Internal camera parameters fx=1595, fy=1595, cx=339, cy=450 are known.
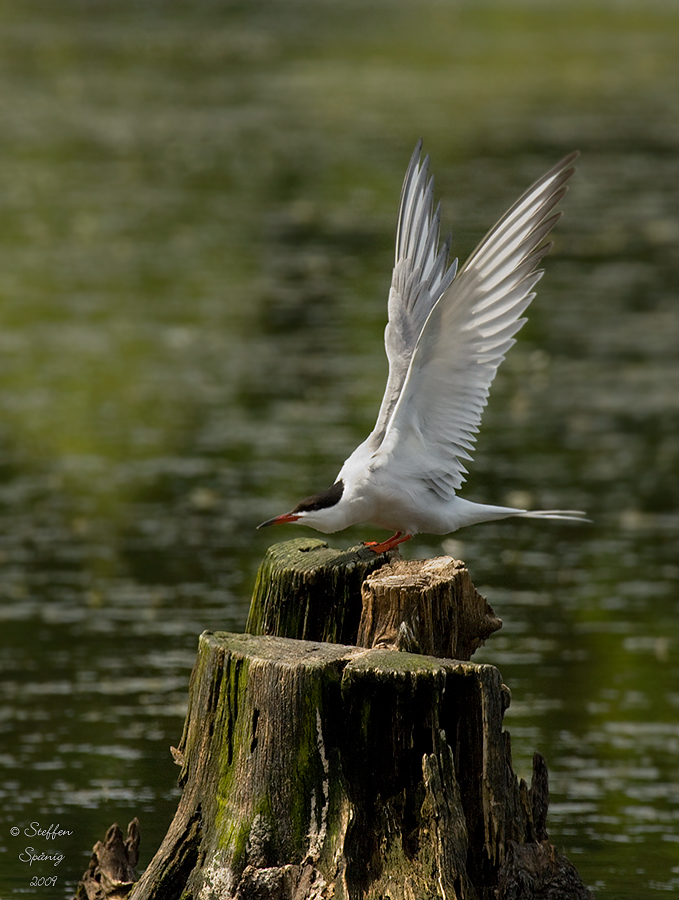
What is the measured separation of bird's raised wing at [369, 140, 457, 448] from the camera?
19.4 feet

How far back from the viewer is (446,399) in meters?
5.42

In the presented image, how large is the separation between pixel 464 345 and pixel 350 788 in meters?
1.66

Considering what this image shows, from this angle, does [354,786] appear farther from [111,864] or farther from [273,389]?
[273,389]

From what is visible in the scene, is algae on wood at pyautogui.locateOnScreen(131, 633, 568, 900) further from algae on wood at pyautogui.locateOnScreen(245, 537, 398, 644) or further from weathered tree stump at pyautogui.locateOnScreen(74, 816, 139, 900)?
algae on wood at pyautogui.locateOnScreen(245, 537, 398, 644)

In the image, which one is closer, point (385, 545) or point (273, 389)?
point (385, 545)

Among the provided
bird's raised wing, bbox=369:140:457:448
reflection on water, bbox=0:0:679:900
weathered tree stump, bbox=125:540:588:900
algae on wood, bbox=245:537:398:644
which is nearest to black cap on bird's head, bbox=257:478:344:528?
algae on wood, bbox=245:537:398:644

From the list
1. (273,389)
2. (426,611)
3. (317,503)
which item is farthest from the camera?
(273,389)

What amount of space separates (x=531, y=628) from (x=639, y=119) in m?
16.3

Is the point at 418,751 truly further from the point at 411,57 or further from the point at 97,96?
the point at 411,57

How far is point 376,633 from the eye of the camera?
488cm

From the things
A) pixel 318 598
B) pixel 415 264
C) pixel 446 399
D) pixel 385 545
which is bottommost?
pixel 318 598

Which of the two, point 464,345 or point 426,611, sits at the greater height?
point 464,345

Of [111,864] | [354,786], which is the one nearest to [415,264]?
[354,786]

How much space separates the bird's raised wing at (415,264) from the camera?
5.91 metres
